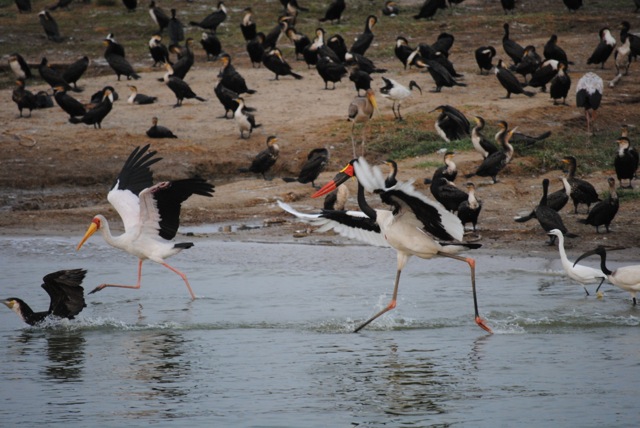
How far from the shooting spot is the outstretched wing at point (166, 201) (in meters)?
9.34

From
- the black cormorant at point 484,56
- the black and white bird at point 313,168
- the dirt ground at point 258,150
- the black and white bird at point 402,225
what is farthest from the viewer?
the black cormorant at point 484,56

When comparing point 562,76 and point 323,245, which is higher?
point 562,76

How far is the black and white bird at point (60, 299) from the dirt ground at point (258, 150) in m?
3.84

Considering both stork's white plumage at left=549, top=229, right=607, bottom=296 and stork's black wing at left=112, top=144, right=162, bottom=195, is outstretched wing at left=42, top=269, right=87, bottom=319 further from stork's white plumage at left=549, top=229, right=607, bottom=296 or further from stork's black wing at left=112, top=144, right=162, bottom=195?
stork's white plumage at left=549, top=229, right=607, bottom=296

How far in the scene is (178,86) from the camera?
18766mm

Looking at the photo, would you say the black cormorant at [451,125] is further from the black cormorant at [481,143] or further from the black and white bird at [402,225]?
the black and white bird at [402,225]

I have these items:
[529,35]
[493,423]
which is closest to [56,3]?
[529,35]

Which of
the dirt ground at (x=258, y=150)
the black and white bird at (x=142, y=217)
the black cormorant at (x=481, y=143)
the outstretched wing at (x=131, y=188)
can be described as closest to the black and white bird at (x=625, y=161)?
the dirt ground at (x=258, y=150)

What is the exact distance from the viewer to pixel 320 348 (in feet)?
27.5

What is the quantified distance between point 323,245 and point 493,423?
6004 millimetres

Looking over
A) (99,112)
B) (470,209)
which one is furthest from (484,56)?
(470,209)

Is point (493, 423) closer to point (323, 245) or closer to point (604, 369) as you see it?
point (604, 369)

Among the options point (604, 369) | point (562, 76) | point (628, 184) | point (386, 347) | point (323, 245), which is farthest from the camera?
point (562, 76)

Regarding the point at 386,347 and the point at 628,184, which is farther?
the point at 628,184
